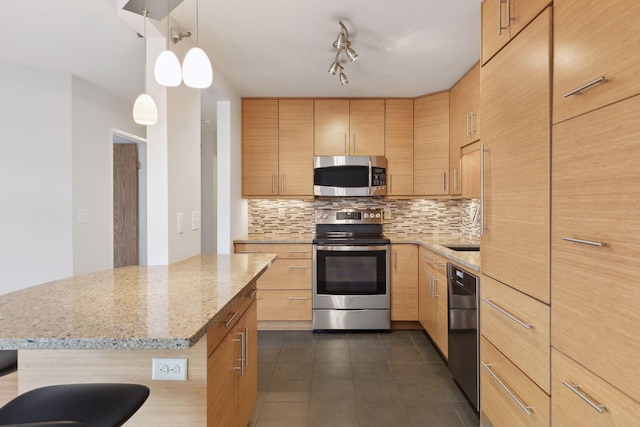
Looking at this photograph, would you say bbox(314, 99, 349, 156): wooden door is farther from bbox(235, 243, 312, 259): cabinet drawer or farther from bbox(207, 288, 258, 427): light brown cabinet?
bbox(207, 288, 258, 427): light brown cabinet

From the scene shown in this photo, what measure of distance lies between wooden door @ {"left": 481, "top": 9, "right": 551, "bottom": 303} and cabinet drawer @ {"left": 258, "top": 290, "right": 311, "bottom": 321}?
1.97 metres

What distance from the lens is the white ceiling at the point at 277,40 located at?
2002 millimetres

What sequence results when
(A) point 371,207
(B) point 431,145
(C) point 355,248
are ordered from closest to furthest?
(C) point 355,248, (B) point 431,145, (A) point 371,207

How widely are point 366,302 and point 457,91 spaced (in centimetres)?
212

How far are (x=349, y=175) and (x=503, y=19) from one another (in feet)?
6.81

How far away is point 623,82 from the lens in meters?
0.94

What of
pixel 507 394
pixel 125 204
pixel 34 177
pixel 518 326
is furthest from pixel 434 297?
pixel 125 204

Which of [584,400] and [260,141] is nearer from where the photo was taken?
[584,400]

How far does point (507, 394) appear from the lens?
1.58 m

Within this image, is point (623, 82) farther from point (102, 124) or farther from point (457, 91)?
point (102, 124)

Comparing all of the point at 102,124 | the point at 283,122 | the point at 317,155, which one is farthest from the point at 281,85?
the point at 102,124

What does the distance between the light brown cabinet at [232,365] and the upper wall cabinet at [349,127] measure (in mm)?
2143

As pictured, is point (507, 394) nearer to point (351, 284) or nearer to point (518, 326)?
point (518, 326)

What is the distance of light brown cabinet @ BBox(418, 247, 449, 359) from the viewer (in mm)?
2588
